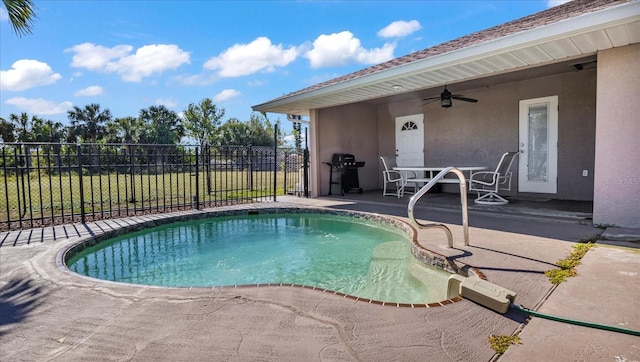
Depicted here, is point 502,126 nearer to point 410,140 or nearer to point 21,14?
point 410,140

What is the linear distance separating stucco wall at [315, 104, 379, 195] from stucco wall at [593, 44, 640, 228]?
5.82 m

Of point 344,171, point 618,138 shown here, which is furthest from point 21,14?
point 618,138

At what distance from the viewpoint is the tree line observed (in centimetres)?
2794

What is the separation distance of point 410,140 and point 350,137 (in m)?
1.79

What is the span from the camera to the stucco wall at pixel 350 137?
9.03 meters

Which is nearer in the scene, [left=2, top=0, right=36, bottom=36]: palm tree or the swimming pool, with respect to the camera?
the swimming pool

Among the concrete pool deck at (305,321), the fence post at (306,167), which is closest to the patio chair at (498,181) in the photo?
the concrete pool deck at (305,321)

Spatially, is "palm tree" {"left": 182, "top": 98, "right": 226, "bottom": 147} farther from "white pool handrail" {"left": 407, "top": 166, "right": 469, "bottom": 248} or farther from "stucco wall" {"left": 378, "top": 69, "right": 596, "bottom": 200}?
"white pool handrail" {"left": 407, "top": 166, "right": 469, "bottom": 248}

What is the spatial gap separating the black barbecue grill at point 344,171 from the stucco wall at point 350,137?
0.16 metres

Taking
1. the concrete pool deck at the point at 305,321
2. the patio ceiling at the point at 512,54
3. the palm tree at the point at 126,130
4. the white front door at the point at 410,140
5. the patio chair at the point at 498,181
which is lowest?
the concrete pool deck at the point at 305,321

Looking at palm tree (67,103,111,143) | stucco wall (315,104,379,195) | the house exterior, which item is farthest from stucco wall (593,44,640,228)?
palm tree (67,103,111,143)

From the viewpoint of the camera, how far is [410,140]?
32.2ft

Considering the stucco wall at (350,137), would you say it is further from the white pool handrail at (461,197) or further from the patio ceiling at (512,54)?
the white pool handrail at (461,197)

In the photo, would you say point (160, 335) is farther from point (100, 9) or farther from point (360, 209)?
point (100, 9)
